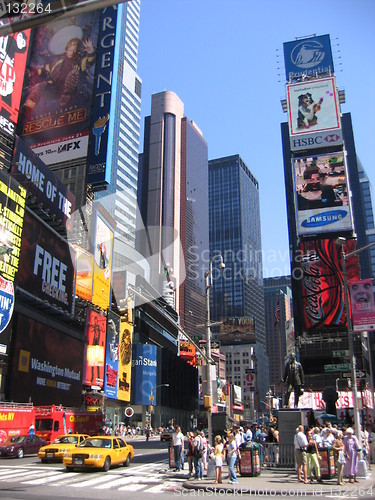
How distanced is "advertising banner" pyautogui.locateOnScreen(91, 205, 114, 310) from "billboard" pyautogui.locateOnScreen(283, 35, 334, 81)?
1967 inches

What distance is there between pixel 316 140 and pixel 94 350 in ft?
181

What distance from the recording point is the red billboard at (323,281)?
7912cm

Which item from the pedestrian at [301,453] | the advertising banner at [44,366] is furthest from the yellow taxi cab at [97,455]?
the advertising banner at [44,366]

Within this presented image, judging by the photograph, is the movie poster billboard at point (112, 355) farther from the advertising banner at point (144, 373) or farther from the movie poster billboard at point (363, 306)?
the movie poster billboard at point (363, 306)

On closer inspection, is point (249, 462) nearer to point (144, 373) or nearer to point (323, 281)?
point (323, 281)

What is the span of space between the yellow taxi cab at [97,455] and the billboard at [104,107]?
37.9 metres

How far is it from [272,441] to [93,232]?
46.5 meters

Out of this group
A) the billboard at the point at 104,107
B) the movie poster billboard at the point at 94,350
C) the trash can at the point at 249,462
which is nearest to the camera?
the trash can at the point at 249,462

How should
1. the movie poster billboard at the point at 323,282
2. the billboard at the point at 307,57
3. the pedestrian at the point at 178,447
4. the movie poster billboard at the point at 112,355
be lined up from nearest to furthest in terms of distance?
the pedestrian at the point at 178,447, the movie poster billboard at the point at 112,355, the movie poster billboard at the point at 323,282, the billboard at the point at 307,57

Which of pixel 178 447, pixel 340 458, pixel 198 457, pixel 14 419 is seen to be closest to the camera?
pixel 340 458

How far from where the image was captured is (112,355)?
7131cm

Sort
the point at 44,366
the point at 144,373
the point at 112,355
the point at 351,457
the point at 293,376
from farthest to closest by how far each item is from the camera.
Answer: the point at 144,373 → the point at 112,355 → the point at 44,366 → the point at 293,376 → the point at 351,457

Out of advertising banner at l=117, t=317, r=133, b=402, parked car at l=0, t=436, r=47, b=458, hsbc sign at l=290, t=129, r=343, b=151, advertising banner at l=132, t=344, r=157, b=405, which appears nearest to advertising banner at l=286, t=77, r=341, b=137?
hsbc sign at l=290, t=129, r=343, b=151

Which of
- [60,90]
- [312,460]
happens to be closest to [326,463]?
[312,460]
